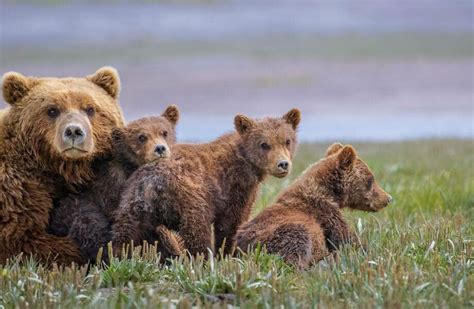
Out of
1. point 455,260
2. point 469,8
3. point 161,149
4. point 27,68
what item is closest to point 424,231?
point 455,260

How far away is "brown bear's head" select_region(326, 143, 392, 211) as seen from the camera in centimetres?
994

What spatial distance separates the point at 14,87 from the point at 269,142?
2109 millimetres

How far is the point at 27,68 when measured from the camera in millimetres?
38656

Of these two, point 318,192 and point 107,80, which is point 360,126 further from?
point 107,80

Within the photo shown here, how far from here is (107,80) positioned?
980cm

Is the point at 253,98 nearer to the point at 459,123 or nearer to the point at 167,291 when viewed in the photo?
the point at 459,123

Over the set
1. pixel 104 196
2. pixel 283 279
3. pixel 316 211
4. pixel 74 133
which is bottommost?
pixel 283 279

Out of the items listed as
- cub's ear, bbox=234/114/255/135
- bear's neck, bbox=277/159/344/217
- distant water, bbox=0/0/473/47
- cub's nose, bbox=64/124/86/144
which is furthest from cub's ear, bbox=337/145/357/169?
distant water, bbox=0/0/473/47

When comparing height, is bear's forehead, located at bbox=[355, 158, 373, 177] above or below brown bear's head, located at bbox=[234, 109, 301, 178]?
below

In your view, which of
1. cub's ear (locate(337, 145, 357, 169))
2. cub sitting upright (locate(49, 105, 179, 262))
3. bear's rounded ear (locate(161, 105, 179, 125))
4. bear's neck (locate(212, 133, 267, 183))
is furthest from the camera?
bear's rounded ear (locate(161, 105, 179, 125))

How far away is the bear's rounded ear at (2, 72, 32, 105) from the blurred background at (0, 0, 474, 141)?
1597 cm

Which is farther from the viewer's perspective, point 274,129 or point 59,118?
point 274,129

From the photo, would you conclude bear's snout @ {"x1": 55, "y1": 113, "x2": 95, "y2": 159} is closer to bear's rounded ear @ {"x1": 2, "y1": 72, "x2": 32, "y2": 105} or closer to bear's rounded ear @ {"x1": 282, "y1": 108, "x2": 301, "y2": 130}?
bear's rounded ear @ {"x1": 2, "y1": 72, "x2": 32, "y2": 105}

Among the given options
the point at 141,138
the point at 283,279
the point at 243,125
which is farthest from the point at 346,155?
the point at 283,279
